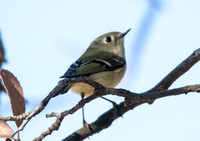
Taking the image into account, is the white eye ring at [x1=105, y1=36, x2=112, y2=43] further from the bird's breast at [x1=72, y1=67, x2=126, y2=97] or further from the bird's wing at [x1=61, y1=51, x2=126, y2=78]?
the bird's breast at [x1=72, y1=67, x2=126, y2=97]

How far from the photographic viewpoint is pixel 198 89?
133 centimetres

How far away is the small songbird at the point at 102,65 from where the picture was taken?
216 cm

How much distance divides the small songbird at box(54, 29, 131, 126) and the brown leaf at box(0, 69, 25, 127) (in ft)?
0.97

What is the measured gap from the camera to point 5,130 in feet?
4.45

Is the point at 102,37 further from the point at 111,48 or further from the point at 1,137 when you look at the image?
the point at 1,137

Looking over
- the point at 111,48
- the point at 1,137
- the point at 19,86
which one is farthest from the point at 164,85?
the point at 111,48

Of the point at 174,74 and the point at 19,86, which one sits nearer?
the point at 19,86

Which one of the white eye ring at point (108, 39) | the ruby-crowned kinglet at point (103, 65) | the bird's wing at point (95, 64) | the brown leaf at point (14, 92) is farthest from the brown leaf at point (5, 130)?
the white eye ring at point (108, 39)

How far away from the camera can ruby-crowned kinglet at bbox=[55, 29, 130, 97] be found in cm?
216

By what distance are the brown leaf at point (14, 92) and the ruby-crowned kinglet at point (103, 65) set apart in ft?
0.97

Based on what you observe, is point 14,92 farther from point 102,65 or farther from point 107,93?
Answer: point 102,65

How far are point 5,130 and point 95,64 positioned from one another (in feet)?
3.61

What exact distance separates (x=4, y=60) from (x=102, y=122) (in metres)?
0.70

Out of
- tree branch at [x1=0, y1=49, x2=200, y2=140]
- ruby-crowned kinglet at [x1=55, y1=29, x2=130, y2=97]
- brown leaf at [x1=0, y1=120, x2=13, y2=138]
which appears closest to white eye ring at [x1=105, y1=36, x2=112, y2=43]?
ruby-crowned kinglet at [x1=55, y1=29, x2=130, y2=97]
